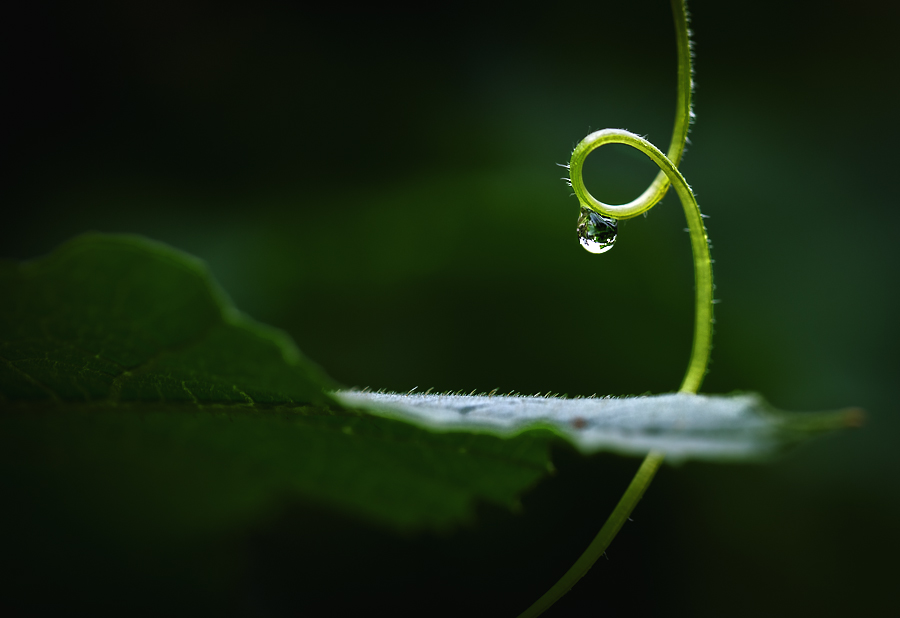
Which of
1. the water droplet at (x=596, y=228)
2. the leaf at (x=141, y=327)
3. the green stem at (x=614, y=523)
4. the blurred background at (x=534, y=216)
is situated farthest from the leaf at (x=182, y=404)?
the blurred background at (x=534, y=216)

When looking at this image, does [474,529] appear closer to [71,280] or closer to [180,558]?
[180,558]

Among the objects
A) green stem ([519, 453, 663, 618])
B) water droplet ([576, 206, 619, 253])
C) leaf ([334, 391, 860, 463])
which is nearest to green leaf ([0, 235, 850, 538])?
leaf ([334, 391, 860, 463])

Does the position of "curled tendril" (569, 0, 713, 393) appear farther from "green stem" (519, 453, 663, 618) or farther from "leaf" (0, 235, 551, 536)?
"leaf" (0, 235, 551, 536)

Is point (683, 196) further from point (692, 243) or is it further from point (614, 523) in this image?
point (614, 523)

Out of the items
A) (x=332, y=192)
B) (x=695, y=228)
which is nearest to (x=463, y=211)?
(x=332, y=192)

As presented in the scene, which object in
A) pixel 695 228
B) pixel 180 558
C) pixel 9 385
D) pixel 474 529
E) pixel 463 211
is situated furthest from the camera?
pixel 463 211

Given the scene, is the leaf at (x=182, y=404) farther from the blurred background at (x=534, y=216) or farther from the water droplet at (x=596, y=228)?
the blurred background at (x=534, y=216)
